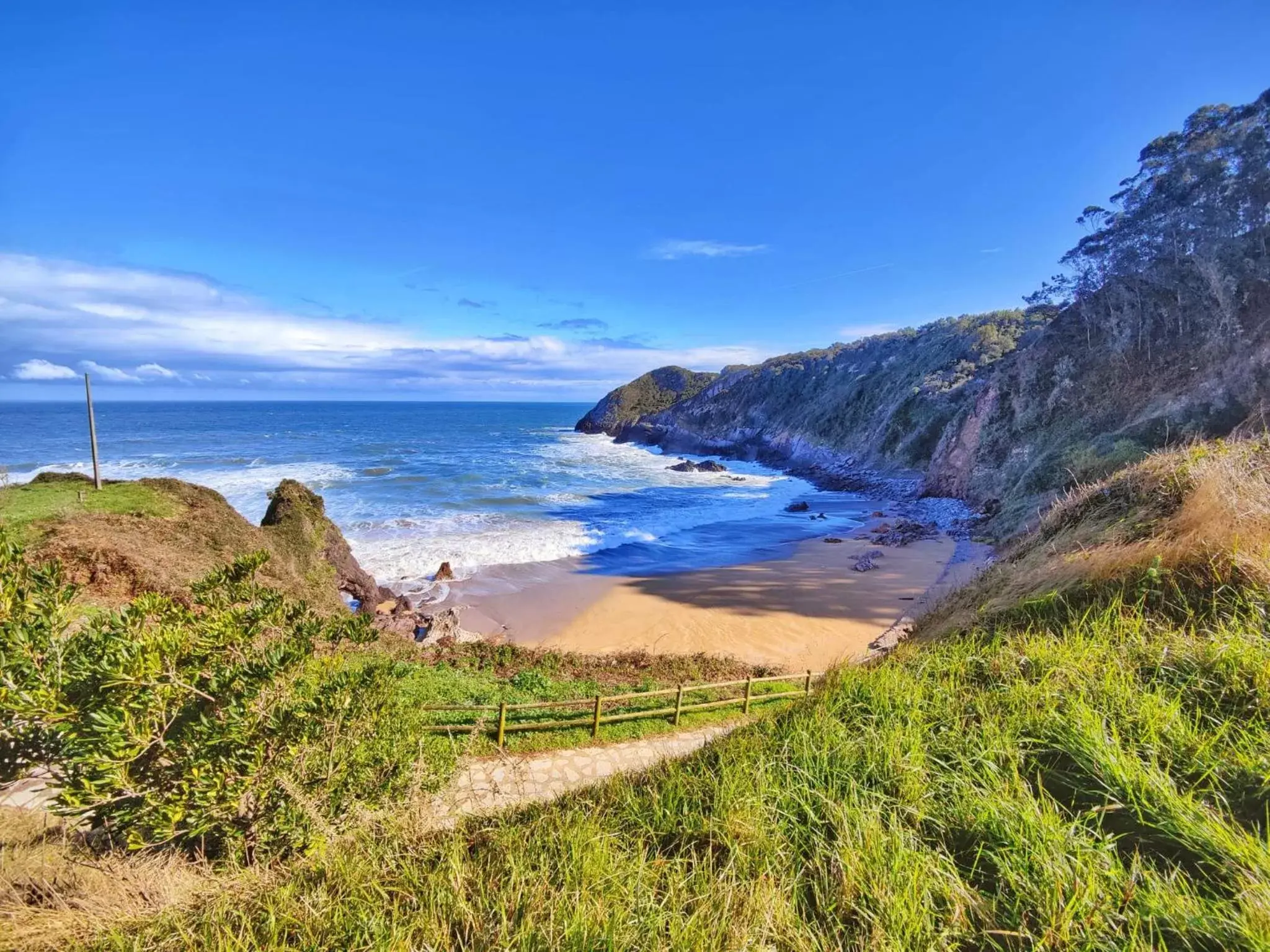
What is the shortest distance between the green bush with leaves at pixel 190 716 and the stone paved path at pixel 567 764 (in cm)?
281

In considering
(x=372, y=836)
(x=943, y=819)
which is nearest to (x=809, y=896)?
(x=943, y=819)

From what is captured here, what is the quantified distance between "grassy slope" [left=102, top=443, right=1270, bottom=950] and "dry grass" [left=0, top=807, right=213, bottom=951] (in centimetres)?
22

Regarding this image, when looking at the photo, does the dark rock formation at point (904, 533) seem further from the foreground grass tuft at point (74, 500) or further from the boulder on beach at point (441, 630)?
the foreground grass tuft at point (74, 500)

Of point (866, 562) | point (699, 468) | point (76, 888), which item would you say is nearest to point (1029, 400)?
point (866, 562)

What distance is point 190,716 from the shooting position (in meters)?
3.27

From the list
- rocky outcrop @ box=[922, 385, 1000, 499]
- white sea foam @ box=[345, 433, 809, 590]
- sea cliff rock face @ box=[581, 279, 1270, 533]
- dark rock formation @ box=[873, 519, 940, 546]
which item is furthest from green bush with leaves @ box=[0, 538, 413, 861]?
rocky outcrop @ box=[922, 385, 1000, 499]

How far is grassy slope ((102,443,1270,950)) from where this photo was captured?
7.96 ft

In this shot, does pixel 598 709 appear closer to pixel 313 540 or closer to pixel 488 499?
pixel 313 540

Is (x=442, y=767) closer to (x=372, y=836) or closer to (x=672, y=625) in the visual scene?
(x=372, y=836)

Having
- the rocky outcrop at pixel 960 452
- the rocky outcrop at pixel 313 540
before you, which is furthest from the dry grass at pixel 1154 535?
the rocky outcrop at pixel 960 452

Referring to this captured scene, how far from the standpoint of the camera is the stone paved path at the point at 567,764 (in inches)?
263

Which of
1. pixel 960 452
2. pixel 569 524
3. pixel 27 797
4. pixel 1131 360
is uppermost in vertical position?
pixel 1131 360

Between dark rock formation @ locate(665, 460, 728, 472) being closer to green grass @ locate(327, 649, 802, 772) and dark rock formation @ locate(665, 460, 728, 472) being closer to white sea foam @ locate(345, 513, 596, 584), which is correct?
white sea foam @ locate(345, 513, 596, 584)

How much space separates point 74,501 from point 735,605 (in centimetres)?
1739
